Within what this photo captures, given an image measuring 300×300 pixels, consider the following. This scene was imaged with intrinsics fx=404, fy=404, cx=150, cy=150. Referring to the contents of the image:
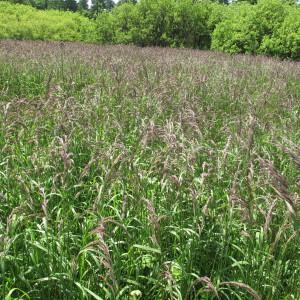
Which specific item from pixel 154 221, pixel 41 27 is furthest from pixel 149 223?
pixel 41 27

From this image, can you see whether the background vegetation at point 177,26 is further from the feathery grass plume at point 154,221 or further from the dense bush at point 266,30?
the feathery grass plume at point 154,221

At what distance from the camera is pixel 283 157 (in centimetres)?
363

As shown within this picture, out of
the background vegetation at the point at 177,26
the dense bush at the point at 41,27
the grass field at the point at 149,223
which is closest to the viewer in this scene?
the grass field at the point at 149,223

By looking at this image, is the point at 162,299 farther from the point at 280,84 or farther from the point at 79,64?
the point at 79,64

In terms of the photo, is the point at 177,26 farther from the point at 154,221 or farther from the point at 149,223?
the point at 154,221

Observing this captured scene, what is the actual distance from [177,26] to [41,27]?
627cm

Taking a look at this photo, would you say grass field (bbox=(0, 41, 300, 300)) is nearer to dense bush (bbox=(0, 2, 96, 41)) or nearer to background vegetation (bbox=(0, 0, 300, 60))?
background vegetation (bbox=(0, 0, 300, 60))

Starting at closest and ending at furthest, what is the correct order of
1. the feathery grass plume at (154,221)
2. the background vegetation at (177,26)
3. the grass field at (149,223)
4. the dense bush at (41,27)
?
1. the feathery grass plume at (154,221)
2. the grass field at (149,223)
3. the background vegetation at (177,26)
4. the dense bush at (41,27)

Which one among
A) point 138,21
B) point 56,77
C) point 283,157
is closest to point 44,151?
point 283,157

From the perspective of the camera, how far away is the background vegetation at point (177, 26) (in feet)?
43.8

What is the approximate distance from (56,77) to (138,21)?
1124 centimetres

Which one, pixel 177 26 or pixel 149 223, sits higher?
pixel 177 26

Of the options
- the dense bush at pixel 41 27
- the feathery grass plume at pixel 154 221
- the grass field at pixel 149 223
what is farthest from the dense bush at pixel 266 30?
the feathery grass plume at pixel 154 221

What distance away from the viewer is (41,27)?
61.1ft
